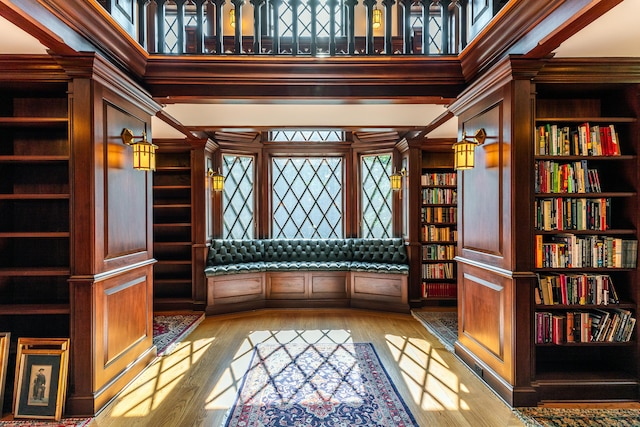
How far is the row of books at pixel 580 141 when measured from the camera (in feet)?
8.24

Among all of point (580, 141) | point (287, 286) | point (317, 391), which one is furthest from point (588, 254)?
point (287, 286)

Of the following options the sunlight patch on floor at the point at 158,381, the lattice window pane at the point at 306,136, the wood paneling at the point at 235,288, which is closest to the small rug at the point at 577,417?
the sunlight patch on floor at the point at 158,381

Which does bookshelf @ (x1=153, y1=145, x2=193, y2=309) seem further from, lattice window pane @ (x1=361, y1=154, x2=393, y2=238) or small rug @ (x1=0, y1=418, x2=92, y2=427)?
small rug @ (x1=0, y1=418, x2=92, y2=427)

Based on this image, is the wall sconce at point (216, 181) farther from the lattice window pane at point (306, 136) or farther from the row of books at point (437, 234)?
the row of books at point (437, 234)

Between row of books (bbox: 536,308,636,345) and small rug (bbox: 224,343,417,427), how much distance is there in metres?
1.06

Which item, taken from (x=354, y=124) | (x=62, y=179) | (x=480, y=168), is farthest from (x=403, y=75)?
(x=62, y=179)

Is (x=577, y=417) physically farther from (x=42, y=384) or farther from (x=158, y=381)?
(x=42, y=384)

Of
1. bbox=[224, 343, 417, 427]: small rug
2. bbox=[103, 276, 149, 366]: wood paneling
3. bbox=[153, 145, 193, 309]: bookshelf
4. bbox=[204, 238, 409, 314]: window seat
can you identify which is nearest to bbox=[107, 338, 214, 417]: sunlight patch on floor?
bbox=[103, 276, 149, 366]: wood paneling

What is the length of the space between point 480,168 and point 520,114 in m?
0.52

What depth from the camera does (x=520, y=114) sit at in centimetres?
240

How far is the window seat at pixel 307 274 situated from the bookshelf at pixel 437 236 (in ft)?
1.16

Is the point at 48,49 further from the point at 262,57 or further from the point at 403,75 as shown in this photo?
the point at 403,75

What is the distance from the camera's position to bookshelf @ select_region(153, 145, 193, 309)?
16.5 feet

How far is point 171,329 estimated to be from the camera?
13.5 feet
